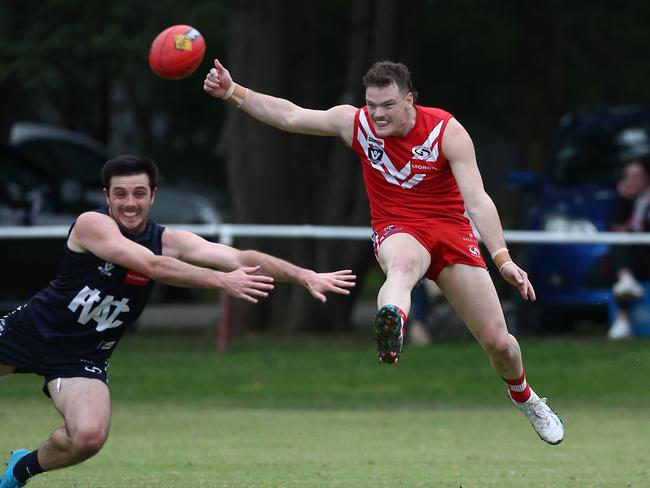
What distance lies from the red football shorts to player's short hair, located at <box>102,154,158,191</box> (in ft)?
5.32

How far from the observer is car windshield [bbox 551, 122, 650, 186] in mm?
17203

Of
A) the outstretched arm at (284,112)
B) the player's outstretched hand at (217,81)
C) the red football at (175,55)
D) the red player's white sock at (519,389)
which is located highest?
the red football at (175,55)

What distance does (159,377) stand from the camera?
1597cm

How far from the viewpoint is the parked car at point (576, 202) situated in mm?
16625

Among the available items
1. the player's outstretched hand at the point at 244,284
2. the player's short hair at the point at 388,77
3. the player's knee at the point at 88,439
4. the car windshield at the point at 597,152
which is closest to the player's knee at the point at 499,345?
the player's short hair at the point at 388,77

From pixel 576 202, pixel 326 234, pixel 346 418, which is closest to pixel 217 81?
pixel 346 418

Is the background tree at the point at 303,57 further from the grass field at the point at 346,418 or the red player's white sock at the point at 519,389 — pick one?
the red player's white sock at the point at 519,389

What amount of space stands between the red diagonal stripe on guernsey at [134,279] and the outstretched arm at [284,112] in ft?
5.66

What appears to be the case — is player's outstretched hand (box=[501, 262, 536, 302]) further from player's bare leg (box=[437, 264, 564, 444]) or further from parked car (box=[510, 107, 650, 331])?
parked car (box=[510, 107, 650, 331])

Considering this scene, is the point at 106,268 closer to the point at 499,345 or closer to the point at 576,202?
the point at 499,345

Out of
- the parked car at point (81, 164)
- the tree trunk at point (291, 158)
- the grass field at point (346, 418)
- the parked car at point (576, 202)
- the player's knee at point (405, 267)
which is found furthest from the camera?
the parked car at point (81, 164)

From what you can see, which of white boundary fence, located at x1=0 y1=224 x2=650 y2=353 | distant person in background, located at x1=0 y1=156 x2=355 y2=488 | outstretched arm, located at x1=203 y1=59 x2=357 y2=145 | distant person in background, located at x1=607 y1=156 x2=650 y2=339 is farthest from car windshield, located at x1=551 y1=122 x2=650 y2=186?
distant person in background, located at x1=0 y1=156 x2=355 y2=488

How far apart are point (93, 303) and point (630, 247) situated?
9552mm

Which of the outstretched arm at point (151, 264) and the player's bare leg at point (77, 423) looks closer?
the outstretched arm at point (151, 264)
